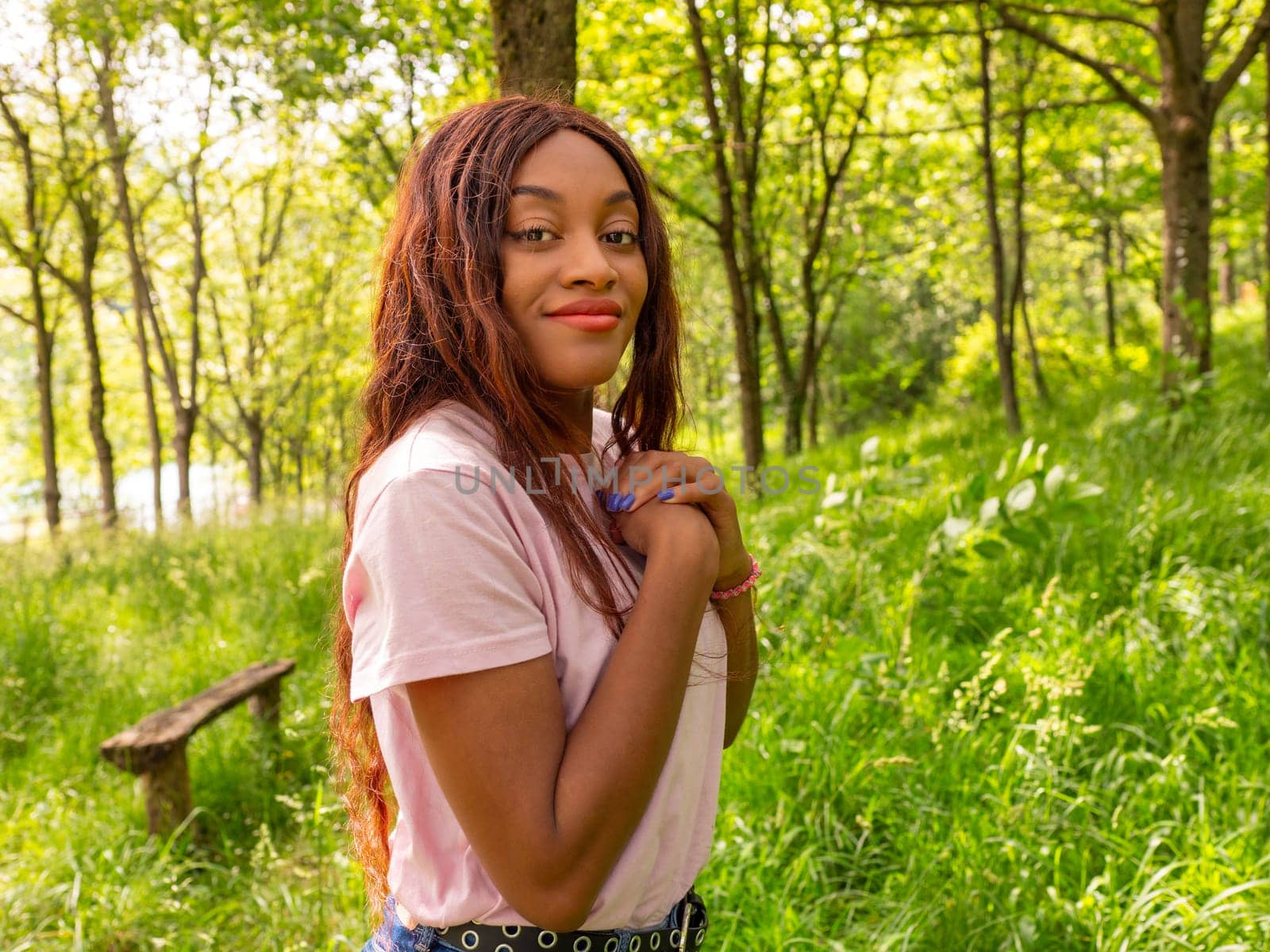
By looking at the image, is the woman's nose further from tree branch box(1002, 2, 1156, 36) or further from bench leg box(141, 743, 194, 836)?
tree branch box(1002, 2, 1156, 36)

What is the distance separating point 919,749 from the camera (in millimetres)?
2807

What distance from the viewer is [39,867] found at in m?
3.29

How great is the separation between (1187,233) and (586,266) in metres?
5.68

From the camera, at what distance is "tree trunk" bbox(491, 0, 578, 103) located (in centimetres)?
265

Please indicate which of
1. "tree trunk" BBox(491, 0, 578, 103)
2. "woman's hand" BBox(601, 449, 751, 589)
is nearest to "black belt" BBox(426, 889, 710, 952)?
"woman's hand" BBox(601, 449, 751, 589)

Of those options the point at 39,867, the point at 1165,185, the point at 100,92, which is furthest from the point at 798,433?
the point at 100,92

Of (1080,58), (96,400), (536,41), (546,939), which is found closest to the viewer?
(546,939)

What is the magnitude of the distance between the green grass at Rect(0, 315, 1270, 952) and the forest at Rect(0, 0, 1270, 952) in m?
0.02

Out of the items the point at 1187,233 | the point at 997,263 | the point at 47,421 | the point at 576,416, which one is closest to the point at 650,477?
the point at 576,416

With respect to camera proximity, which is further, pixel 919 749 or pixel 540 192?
pixel 919 749

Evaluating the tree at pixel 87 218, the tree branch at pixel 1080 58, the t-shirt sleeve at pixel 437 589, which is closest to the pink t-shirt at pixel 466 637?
the t-shirt sleeve at pixel 437 589

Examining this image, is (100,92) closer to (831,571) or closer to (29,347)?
(831,571)

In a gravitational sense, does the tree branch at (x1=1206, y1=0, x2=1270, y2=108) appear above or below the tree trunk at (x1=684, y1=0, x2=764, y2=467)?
above

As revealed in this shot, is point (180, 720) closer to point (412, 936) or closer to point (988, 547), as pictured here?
point (412, 936)
